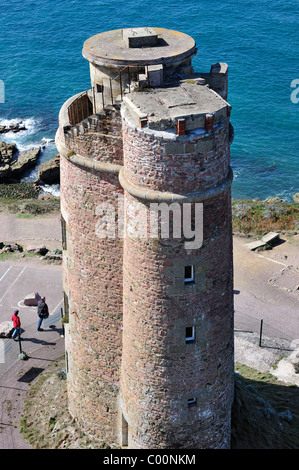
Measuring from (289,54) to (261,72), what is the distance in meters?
7.32

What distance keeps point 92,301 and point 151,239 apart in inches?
207

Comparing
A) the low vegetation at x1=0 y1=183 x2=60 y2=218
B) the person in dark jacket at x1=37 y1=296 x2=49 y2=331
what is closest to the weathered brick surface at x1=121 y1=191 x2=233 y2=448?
the person in dark jacket at x1=37 y1=296 x2=49 y2=331

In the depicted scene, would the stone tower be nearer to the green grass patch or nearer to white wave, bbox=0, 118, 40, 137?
the green grass patch

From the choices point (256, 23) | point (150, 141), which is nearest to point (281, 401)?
point (150, 141)

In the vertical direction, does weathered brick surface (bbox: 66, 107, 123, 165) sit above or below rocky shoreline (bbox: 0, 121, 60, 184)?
above

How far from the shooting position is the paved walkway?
2955 cm

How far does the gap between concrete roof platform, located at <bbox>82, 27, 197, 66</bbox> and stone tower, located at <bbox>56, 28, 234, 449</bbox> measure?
0.05 metres

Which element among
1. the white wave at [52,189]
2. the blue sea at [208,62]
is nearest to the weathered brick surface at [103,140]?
the white wave at [52,189]

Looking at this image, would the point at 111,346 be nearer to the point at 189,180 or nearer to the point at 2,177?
the point at 189,180

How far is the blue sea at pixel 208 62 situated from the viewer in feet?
242

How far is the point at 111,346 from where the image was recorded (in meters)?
25.5

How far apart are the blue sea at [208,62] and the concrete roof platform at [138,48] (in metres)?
42.9

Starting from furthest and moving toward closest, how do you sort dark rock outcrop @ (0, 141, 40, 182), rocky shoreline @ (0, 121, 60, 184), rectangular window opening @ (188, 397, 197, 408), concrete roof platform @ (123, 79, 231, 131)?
dark rock outcrop @ (0, 141, 40, 182)
rocky shoreline @ (0, 121, 60, 184)
rectangular window opening @ (188, 397, 197, 408)
concrete roof platform @ (123, 79, 231, 131)

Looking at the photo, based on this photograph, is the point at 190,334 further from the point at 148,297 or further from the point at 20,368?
the point at 20,368
